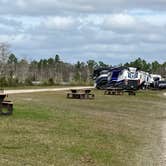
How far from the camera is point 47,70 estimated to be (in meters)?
133

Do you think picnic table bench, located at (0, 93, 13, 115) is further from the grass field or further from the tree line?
Result: the tree line

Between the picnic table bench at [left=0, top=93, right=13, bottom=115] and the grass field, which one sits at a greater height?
the picnic table bench at [left=0, top=93, right=13, bottom=115]

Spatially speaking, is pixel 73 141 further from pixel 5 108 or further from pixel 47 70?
pixel 47 70

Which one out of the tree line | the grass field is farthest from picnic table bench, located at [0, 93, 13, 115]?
the tree line

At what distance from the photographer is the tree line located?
85.1m

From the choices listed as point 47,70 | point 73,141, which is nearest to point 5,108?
point 73,141

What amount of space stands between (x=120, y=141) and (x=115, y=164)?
14.4ft

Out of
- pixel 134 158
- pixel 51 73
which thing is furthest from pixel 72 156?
pixel 51 73

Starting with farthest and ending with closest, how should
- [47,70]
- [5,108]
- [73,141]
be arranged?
[47,70]
[5,108]
[73,141]

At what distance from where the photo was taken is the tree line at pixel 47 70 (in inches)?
3351

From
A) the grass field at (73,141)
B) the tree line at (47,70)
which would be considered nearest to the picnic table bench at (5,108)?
the grass field at (73,141)

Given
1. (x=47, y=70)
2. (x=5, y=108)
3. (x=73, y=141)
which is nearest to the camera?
(x=73, y=141)

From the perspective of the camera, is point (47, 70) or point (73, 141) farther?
point (47, 70)

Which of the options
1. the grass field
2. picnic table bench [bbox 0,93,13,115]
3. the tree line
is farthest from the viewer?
the tree line
